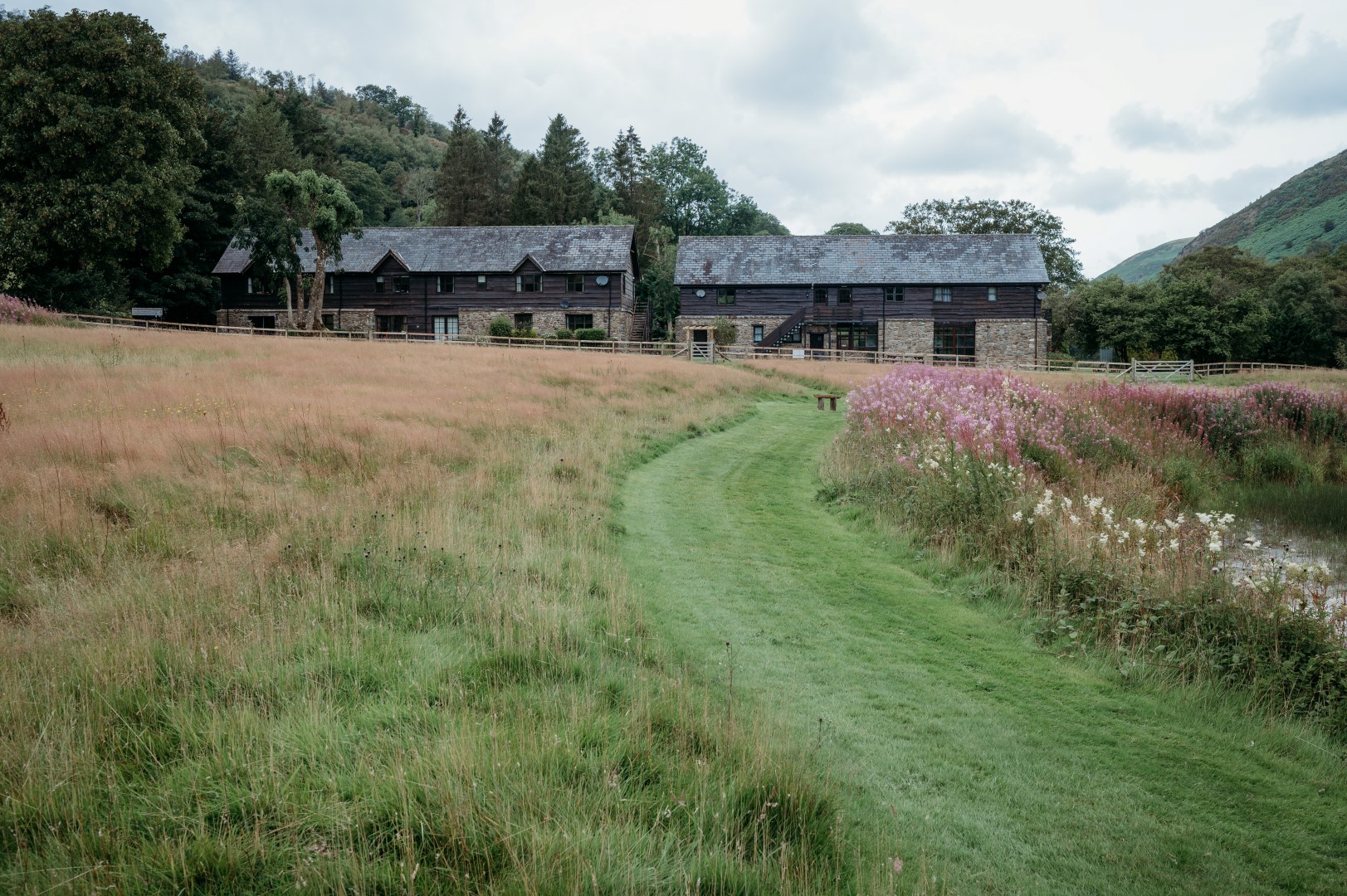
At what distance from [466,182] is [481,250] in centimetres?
1837

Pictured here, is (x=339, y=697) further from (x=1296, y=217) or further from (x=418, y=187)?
(x=1296, y=217)

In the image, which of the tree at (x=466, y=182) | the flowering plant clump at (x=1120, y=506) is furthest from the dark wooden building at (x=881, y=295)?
the flowering plant clump at (x=1120, y=506)

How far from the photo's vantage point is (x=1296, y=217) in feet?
391

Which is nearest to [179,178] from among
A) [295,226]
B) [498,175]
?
[295,226]

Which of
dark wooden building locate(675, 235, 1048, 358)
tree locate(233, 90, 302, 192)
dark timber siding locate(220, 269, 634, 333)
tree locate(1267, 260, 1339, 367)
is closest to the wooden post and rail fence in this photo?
dark wooden building locate(675, 235, 1048, 358)

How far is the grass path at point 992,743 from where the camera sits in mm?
4156

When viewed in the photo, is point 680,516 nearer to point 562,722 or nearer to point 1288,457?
point 562,722

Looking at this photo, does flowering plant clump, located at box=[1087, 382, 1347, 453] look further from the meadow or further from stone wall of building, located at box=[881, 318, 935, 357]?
stone wall of building, located at box=[881, 318, 935, 357]

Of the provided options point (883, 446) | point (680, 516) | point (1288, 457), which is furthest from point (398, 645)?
point (1288, 457)

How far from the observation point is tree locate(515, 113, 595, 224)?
6819cm

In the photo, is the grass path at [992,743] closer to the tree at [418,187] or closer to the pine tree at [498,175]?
the pine tree at [498,175]

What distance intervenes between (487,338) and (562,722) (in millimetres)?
41712

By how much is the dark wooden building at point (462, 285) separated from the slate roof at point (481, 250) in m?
0.07

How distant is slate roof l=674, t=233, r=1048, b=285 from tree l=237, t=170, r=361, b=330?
818 inches
